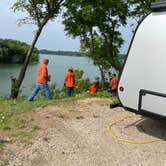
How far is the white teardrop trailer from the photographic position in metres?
5.68

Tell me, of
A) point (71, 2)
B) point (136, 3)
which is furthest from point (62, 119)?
point (136, 3)

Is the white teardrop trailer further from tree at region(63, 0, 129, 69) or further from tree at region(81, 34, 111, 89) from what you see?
tree at region(81, 34, 111, 89)

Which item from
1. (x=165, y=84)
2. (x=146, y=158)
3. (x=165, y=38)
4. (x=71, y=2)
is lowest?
(x=146, y=158)

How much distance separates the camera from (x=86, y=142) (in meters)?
6.13

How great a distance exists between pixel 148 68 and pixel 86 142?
73.6 inches

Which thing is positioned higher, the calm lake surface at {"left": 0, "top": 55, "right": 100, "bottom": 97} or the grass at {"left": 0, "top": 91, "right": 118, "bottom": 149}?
the grass at {"left": 0, "top": 91, "right": 118, "bottom": 149}

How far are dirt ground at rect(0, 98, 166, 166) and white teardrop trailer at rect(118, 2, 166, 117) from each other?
2.46 ft

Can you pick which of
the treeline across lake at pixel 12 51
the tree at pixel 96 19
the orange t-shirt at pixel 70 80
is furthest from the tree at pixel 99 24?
the treeline across lake at pixel 12 51

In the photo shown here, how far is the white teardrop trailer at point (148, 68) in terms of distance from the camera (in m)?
5.68

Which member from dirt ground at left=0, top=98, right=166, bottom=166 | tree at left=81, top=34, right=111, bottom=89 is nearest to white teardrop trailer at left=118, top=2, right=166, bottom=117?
dirt ground at left=0, top=98, right=166, bottom=166

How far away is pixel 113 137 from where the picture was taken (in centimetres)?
642

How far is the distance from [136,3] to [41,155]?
17931 millimetres

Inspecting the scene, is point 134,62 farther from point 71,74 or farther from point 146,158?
point 71,74

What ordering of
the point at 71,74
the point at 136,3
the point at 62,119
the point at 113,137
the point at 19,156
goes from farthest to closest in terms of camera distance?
the point at 136,3, the point at 71,74, the point at 62,119, the point at 113,137, the point at 19,156
